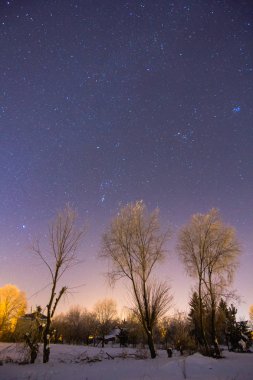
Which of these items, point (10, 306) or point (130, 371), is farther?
point (10, 306)

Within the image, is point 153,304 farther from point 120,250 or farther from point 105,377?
point 105,377

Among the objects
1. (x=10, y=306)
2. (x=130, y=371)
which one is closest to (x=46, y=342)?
(x=130, y=371)

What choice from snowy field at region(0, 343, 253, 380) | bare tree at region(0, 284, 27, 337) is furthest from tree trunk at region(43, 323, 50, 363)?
bare tree at region(0, 284, 27, 337)

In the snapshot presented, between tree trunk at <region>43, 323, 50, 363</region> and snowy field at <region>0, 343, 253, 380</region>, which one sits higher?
tree trunk at <region>43, 323, 50, 363</region>

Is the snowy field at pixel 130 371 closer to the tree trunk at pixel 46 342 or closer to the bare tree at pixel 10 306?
A: the tree trunk at pixel 46 342

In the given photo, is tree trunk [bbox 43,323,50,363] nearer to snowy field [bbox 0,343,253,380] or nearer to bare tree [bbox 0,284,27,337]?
snowy field [bbox 0,343,253,380]

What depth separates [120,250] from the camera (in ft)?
60.7

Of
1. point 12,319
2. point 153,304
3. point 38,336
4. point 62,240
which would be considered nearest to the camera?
point 38,336

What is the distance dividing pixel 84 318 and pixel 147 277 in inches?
2857

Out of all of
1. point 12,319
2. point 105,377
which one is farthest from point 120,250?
point 12,319

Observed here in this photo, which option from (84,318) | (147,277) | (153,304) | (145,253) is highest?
(145,253)

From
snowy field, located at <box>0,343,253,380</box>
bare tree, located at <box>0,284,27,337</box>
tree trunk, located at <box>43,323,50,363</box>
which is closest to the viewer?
snowy field, located at <box>0,343,253,380</box>

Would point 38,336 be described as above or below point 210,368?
above

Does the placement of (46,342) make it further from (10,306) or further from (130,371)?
(10,306)
